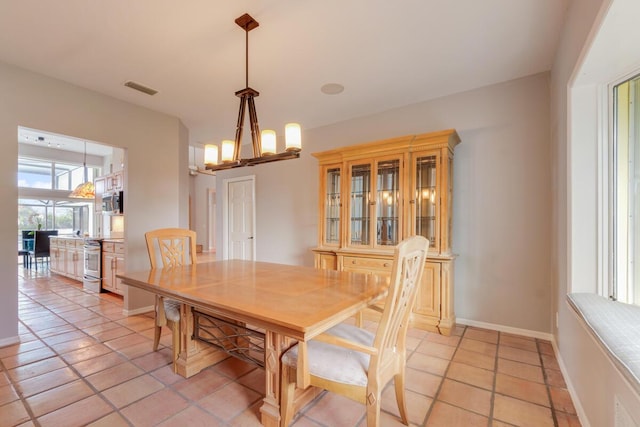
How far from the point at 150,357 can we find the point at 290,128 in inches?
86.1

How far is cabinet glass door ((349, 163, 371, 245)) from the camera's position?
11.3 feet

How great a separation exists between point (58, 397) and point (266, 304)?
165 cm

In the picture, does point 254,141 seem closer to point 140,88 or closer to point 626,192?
point 140,88

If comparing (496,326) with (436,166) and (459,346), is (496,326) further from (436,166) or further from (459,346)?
(436,166)

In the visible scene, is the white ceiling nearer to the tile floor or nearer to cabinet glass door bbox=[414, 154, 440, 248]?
cabinet glass door bbox=[414, 154, 440, 248]

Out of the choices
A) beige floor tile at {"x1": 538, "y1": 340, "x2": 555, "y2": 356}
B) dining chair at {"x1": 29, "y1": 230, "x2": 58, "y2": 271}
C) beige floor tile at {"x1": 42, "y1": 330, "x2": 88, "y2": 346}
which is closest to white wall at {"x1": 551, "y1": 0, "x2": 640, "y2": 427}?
beige floor tile at {"x1": 538, "y1": 340, "x2": 555, "y2": 356}

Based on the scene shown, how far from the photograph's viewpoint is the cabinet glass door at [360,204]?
136 inches

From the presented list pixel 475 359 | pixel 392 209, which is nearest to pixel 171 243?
pixel 392 209

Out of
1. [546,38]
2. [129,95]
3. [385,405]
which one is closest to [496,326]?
[385,405]

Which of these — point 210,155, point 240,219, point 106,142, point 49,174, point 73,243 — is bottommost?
point 73,243

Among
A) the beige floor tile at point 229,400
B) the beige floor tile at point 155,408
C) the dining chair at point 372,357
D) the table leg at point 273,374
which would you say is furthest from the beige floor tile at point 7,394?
the dining chair at point 372,357

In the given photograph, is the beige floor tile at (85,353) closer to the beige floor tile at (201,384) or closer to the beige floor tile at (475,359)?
the beige floor tile at (201,384)

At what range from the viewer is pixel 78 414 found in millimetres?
1687

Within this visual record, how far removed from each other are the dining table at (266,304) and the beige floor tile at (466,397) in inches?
33.0
